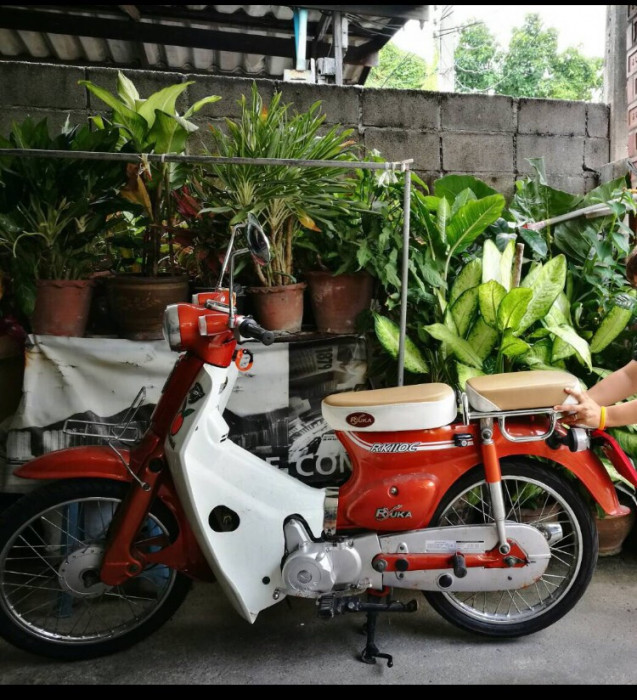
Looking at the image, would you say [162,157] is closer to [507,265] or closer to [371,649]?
[507,265]

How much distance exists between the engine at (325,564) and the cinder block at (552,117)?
2.71m

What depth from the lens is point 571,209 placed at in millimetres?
2914

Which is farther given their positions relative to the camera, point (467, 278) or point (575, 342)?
point (467, 278)

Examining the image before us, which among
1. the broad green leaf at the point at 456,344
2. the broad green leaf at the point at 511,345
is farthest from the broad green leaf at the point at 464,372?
the broad green leaf at the point at 511,345

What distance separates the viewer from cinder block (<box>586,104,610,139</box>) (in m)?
3.53

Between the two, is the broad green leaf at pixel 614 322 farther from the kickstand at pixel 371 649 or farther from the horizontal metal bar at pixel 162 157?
the kickstand at pixel 371 649

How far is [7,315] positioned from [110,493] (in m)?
0.91

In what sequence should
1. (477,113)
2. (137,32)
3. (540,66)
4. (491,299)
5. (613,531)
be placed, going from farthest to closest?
(540,66)
(137,32)
(477,113)
(613,531)
(491,299)

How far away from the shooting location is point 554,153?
3477mm

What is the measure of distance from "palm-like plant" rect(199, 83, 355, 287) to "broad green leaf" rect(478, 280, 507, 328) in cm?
65

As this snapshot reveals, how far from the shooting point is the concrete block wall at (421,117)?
288cm

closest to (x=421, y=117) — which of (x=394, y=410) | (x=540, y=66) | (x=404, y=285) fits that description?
(x=404, y=285)

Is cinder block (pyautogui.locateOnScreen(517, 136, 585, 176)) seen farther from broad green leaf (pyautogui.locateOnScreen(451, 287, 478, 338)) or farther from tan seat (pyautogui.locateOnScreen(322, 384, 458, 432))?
tan seat (pyautogui.locateOnScreen(322, 384, 458, 432))

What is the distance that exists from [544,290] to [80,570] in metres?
2.00
